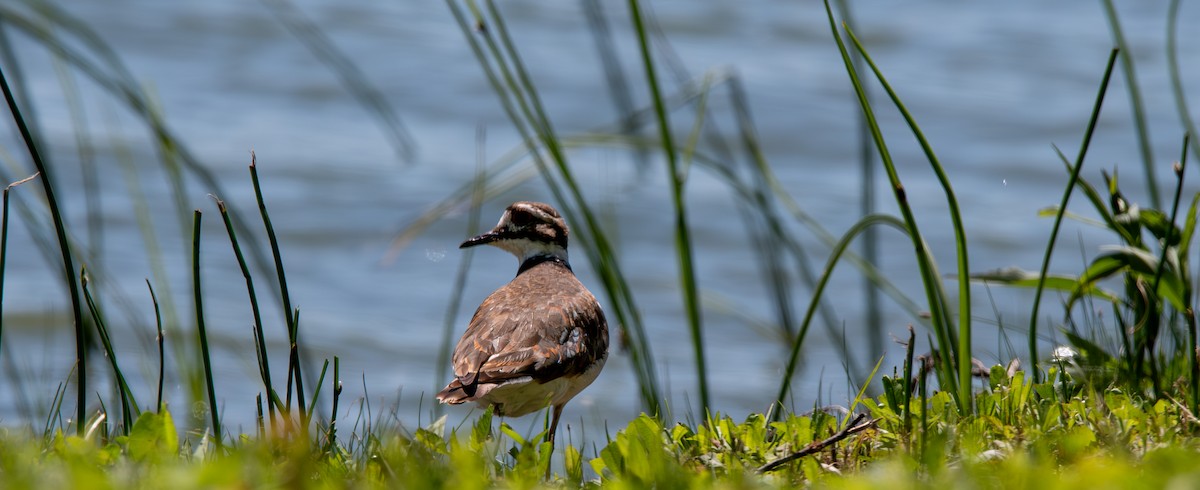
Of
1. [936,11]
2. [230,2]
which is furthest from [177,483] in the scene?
[936,11]

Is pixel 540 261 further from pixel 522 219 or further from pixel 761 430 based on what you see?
pixel 761 430

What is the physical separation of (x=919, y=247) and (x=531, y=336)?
4.61 feet

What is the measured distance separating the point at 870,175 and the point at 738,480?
11.5ft

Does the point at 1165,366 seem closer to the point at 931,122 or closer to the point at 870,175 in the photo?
the point at 870,175

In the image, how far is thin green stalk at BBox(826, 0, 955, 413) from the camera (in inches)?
175

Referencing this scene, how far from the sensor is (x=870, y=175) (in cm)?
647

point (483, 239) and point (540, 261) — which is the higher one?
point (483, 239)

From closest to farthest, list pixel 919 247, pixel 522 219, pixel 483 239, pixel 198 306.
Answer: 1. pixel 198 306
2. pixel 919 247
3. pixel 483 239
4. pixel 522 219

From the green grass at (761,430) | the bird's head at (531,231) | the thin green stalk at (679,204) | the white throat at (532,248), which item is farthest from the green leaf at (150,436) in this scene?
the white throat at (532,248)

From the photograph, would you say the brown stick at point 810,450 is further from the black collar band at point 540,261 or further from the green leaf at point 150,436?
the black collar band at point 540,261

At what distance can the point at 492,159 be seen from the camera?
13297 millimetres

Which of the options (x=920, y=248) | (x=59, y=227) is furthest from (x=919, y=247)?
(x=59, y=227)

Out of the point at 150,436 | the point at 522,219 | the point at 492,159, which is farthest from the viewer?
the point at 492,159

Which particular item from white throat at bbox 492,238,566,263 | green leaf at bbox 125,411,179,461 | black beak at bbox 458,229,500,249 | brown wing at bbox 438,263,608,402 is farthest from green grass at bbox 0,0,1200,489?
white throat at bbox 492,238,566,263
